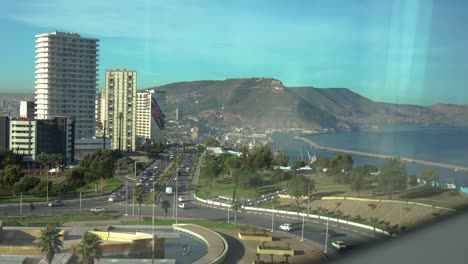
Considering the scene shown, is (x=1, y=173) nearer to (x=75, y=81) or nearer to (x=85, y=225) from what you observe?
(x=85, y=225)

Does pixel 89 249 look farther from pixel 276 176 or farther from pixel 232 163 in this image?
pixel 232 163

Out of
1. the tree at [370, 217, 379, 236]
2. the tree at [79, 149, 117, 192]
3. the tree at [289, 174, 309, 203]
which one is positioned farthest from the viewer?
the tree at [289, 174, 309, 203]

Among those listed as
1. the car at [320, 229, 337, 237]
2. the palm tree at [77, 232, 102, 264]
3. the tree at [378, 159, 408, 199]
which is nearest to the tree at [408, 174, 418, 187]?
the tree at [378, 159, 408, 199]

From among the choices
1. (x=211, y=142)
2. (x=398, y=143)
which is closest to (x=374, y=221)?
(x=211, y=142)

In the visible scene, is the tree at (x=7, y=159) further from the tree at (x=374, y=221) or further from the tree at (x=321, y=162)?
the tree at (x=321, y=162)

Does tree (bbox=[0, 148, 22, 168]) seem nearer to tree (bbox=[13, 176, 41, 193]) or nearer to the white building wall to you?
the white building wall

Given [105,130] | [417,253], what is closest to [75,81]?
[105,130]
